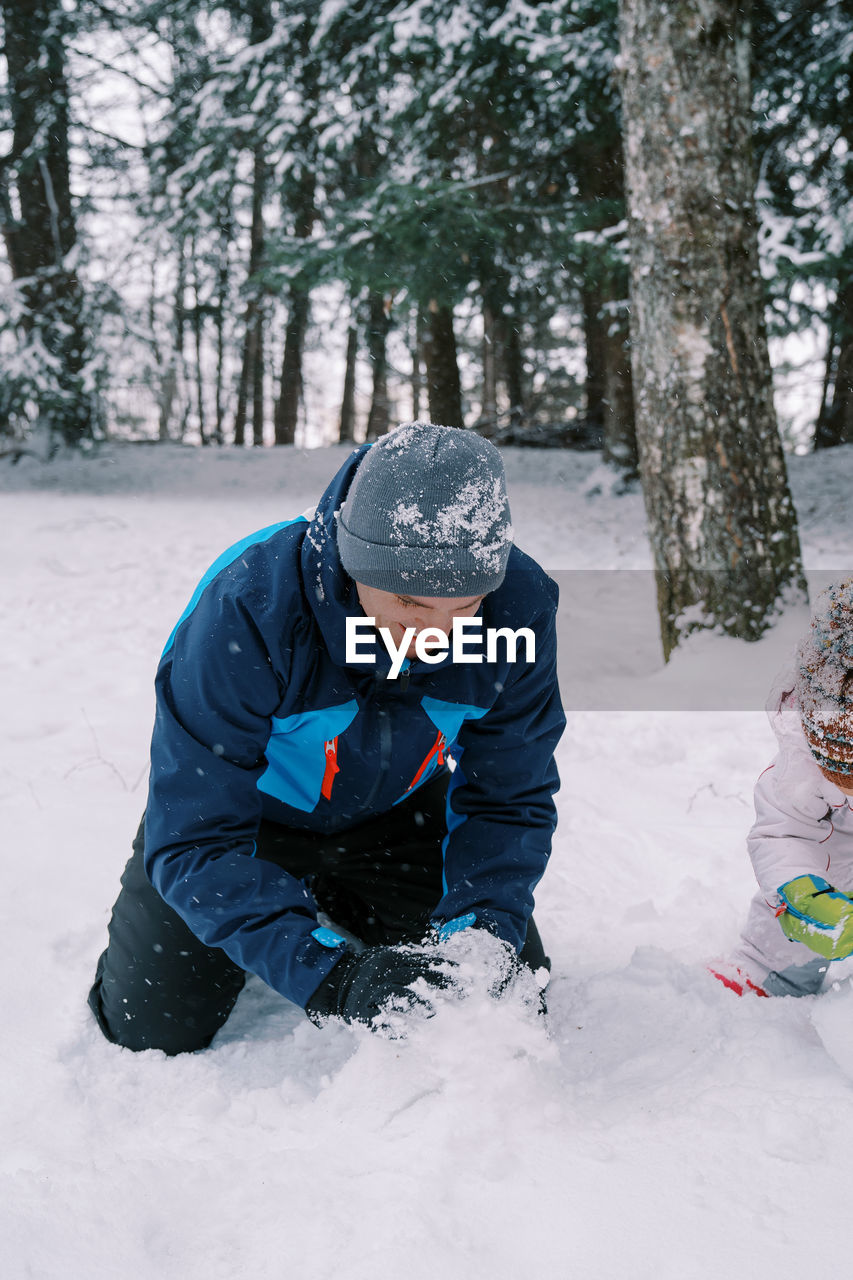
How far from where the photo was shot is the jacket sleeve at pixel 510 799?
1.90m

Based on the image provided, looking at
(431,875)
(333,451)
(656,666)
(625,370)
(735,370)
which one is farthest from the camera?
(333,451)

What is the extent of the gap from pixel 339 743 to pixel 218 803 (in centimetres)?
31

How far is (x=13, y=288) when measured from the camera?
9.55m

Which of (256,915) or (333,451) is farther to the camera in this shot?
(333,451)

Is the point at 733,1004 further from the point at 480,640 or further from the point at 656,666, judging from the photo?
the point at 656,666

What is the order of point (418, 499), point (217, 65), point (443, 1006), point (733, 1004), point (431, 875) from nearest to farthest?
point (418, 499), point (443, 1006), point (733, 1004), point (431, 875), point (217, 65)

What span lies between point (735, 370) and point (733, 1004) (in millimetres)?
2991

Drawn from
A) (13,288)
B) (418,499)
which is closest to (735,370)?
(418,499)

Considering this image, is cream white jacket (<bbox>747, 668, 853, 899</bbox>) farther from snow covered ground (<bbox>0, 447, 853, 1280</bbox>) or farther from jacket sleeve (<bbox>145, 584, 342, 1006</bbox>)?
jacket sleeve (<bbox>145, 584, 342, 1006</bbox>)

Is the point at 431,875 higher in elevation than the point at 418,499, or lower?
lower

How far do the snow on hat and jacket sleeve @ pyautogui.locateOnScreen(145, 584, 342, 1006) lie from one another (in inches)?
39.8

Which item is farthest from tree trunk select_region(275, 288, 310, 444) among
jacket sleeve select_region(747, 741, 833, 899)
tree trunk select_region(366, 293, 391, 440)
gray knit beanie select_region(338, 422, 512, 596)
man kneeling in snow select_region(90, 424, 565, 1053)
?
jacket sleeve select_region(747, 741, 833, 899)

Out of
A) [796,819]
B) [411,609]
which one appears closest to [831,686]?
[796,819]

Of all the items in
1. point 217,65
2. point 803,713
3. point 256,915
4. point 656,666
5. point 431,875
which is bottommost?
point 656,666
